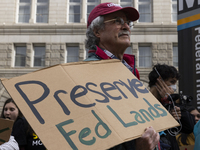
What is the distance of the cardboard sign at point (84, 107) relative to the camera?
1.23m

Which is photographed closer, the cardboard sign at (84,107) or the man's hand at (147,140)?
the cardboard sign at (84,107)

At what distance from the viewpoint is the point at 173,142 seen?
9.41 feet

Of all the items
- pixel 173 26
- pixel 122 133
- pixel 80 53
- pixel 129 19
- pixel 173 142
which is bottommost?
pixel 173 142

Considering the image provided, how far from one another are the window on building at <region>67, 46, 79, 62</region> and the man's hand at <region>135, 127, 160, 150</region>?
12850mm

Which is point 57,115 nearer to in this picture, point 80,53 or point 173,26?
point 80,53

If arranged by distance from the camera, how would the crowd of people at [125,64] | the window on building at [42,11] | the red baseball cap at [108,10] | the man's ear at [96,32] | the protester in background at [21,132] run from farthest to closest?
1. the window on building at [42,11]
2. the protester in background at [21,132]
3. the man's ear at [96,32]
4. the red baseball cap at [108,10]
5. the crowd of people at [125,64]

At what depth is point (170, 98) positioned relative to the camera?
302 centimetres

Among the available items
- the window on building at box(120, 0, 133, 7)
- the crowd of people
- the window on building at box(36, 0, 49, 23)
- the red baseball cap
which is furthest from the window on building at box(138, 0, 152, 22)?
the red baseball cap

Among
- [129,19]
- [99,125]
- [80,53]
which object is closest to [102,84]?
[99,125]

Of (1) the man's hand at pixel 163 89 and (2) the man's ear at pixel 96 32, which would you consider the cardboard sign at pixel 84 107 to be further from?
(1) the man's hand at pixel 163 89

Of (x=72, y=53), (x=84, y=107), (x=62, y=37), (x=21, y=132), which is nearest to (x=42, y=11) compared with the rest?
(x=62, y=37)

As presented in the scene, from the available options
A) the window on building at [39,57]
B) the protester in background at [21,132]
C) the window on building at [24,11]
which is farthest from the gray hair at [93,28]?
the window on building at [24,11]

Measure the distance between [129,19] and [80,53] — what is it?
11868mm

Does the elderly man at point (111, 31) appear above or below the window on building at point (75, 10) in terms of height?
below
